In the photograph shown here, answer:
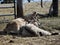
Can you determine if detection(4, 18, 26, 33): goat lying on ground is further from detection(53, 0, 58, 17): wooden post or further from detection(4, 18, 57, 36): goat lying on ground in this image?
detection(53, 0, 58, 17): wooden post

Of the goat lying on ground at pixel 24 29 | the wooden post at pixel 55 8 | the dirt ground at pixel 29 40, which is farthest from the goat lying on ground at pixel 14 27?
the wooden post at pixel 55 8

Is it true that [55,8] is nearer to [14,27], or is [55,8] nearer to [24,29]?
[14,27]

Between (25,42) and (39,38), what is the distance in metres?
0.57

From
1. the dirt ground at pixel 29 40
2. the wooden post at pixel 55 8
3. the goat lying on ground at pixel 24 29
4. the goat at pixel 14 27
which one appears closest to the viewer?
the dirt ground at pixel 29 40

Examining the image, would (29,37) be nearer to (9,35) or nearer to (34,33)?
(34,33)

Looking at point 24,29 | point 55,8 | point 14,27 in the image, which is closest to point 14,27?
point 14,27

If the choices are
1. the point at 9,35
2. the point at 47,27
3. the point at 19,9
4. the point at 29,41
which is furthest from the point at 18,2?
the point at 29,41

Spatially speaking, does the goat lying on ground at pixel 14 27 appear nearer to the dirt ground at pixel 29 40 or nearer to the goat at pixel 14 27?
the goat at pixel 14 27

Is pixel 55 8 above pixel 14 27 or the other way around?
above

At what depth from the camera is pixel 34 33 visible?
7023mm

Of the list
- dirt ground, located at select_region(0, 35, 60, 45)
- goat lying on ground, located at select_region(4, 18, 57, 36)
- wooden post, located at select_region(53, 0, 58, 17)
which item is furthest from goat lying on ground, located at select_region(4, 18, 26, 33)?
wooden post, located at select_region(53, 0, 58, 17)

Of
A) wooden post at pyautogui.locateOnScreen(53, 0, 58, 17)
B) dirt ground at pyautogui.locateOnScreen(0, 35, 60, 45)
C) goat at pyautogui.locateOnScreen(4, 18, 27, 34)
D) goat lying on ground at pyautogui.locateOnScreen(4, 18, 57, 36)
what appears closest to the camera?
dirt ground at pyautogui.locateOnScreen(0, 35, 60, 45)

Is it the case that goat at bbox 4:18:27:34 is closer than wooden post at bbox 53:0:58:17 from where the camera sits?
Yes

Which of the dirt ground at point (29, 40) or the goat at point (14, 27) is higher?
the goat at point (14, 27)
